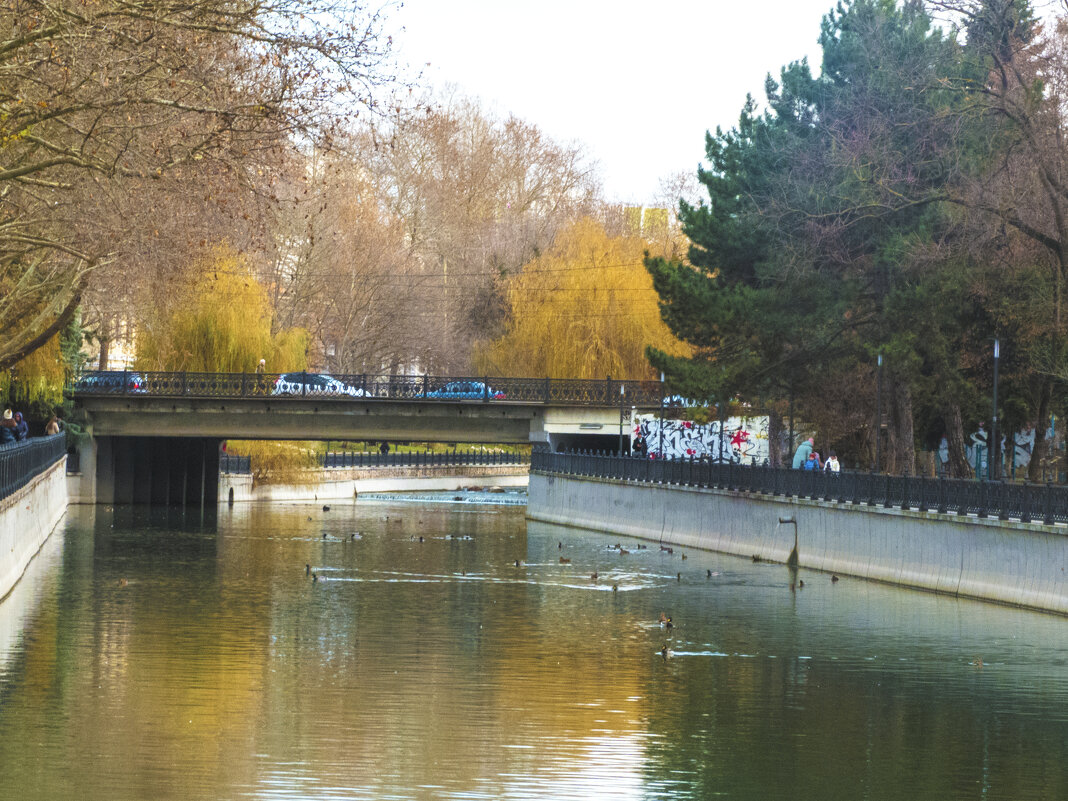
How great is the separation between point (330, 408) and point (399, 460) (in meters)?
27.9

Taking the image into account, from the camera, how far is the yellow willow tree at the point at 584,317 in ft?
235

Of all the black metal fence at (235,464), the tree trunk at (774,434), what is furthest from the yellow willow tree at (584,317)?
the black metal fence at (235,464)

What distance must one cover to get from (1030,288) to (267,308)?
3656cm

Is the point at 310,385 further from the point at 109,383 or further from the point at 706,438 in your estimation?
the point at 706,438

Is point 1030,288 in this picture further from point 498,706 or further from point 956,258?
point 498,706

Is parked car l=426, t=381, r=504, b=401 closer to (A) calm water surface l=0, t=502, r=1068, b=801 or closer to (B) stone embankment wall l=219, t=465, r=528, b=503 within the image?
(B) stone embankment wall l=219, t=465, r=528, b=503

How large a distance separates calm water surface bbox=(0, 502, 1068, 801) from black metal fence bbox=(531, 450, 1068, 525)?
1.79 meters

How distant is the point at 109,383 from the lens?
201 feet

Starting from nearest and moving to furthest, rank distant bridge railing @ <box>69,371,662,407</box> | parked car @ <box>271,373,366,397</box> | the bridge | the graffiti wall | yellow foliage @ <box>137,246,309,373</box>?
the graffiti wall → distant bridge railing @ <box>69,371,662,407</box> → the bridge → parked car @ <box>271,373,366,397</box> → yellow foliage @ <box>137,246,309,373</box>

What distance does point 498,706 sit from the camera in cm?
2012

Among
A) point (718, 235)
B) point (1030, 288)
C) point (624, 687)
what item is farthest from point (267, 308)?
point (624, 687)

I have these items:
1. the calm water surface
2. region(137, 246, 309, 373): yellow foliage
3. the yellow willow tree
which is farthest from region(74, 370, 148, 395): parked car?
the calm water surface

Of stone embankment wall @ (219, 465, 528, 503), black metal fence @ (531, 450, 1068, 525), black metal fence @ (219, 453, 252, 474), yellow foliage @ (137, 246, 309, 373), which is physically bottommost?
stone embankment wall @ (219, 465, 528, 503)

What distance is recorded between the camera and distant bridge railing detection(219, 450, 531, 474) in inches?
2808
